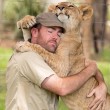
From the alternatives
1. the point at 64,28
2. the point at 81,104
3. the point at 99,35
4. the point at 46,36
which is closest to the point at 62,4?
the point at 64,28

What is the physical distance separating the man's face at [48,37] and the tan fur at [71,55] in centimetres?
8

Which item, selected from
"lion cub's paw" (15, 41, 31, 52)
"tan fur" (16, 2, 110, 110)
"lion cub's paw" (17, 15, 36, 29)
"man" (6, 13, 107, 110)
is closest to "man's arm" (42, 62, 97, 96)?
"man" (6, 13, 107, 110)

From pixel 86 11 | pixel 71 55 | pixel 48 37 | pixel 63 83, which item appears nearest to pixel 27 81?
pixel 63 83

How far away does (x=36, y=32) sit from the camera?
484 cm

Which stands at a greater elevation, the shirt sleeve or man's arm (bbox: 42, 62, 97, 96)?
the shirt sleeve

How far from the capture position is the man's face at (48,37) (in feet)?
15.7

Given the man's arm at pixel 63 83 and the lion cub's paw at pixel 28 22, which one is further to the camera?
the lion cub's paw at pixel 28 22

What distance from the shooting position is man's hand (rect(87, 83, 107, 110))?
504cm

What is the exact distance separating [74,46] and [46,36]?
0.54 metres

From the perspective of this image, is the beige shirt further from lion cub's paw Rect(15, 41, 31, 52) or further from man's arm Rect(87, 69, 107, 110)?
man's arm Rect(87, 69, 107, 110)

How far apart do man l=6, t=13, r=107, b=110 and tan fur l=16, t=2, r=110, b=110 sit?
25 centimetres

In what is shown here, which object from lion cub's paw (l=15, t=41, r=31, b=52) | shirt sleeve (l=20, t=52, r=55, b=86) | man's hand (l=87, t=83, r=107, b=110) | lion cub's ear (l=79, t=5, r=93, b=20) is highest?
lion cub's ear (l=79, t=5, r=93, b=20)

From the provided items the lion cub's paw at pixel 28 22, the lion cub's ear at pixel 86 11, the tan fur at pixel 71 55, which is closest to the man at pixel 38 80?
the lion cub's paw at pixel 28 22

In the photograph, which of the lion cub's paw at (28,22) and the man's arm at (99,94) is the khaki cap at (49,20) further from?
the man's arm at (99,94)
